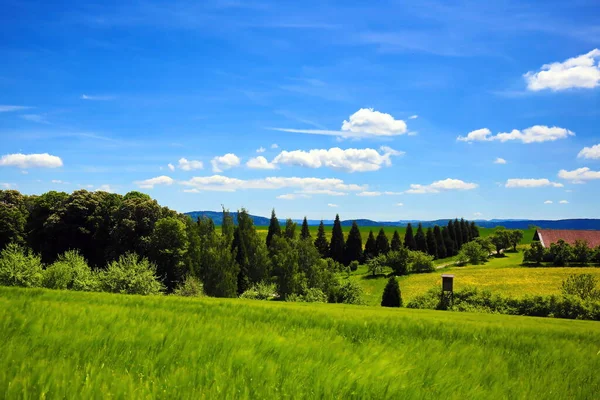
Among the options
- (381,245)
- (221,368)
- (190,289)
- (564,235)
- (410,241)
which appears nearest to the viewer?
(221,368)

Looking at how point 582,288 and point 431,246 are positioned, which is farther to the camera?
point 431,246

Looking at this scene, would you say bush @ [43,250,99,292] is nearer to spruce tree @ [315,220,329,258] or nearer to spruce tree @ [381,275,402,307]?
spruce tree @ [381,275,402,307]

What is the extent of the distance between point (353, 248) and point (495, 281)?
1630 inches

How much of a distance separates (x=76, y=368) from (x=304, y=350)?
1.92m

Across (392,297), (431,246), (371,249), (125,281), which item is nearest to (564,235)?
(431,246)

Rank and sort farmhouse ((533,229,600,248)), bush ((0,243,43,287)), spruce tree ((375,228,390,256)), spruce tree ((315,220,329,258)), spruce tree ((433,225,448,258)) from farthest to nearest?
spruce tree ((433,225,448,258))
farmhouse ((533,229,600,248))
spruce tree ((315,220,329,258))
spruce tree ((375,228,390,256))
bush ((0,243,43,287))

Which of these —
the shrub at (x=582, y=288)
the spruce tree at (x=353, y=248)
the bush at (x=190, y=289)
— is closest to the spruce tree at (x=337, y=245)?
the spruce tree at (x=353, y=248)

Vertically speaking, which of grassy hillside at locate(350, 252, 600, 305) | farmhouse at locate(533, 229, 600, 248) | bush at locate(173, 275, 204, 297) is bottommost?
grassy hillside at locate(350, 252, 600, 305)

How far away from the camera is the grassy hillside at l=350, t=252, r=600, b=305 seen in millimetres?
70875

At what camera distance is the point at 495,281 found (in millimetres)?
78500

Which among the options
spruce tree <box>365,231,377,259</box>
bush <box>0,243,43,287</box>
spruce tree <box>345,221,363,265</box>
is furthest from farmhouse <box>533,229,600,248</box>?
bush <box>0,243,43,287</box>

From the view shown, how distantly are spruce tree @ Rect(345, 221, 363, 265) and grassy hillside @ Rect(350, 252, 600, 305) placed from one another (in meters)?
14.3

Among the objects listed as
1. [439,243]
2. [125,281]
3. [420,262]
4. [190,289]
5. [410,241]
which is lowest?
[420,262]

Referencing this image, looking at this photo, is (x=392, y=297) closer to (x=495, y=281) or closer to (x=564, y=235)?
(x=495, y=281)
